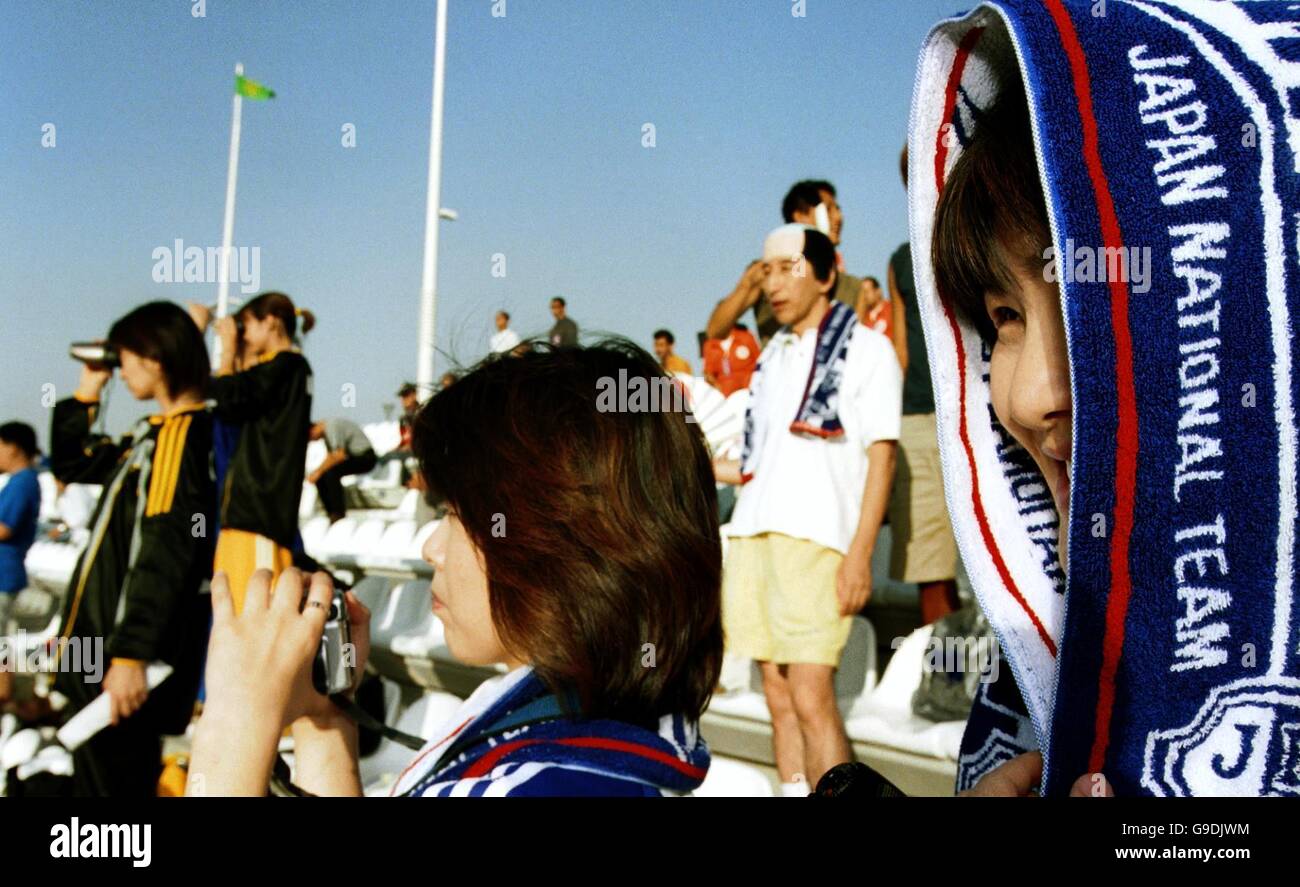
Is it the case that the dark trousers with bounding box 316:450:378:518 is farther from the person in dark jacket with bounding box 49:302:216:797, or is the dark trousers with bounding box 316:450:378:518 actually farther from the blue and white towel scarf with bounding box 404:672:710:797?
the blue and white towel scarf with bounding box 404:672:710:797

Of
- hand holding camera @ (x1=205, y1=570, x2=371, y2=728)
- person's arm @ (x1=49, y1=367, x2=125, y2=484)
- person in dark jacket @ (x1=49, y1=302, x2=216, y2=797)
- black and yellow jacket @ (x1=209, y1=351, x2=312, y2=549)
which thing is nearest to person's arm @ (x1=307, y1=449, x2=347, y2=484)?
person's arm @ (x1=49, y1=367, x2=125, y2=484)

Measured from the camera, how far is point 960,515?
914 millimetres

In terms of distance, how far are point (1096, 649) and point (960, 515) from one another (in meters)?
0.23

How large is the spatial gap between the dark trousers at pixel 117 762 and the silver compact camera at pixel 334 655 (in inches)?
75.7

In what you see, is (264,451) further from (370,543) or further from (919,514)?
(370,543)

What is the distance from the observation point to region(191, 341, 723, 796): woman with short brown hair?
3.94ft

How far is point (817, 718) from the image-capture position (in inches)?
122

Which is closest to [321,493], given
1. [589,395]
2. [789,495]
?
[789,495]

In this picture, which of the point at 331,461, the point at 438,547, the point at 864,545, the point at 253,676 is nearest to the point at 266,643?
the point at 253,676

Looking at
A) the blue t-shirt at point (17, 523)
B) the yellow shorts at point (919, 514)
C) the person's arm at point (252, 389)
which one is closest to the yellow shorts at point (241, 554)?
the person's arm at point (252, 389)

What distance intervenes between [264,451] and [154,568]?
0.52 meters

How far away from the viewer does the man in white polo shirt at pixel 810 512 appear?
124 inches

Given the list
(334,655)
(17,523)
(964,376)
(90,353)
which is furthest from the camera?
(17,523)
